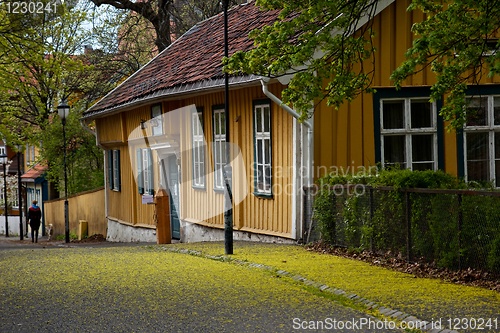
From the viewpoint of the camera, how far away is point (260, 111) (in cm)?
1855

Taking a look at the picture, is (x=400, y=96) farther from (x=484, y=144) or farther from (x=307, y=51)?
(x=307, y=51)

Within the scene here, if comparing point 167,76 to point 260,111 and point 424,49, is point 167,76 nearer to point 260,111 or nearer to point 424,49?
point 260,111

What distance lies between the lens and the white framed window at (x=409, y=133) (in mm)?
17359

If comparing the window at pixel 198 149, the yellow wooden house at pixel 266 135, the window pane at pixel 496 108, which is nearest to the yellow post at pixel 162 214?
the yellow wooden house at pixel 266 135

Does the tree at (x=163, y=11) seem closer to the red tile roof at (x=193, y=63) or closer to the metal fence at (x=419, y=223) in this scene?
the red tile roof at (x=193, y=63)

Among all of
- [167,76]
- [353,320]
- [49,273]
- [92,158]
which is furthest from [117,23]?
[353,320]

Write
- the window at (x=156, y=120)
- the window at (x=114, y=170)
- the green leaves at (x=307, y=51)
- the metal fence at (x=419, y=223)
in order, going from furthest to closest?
the window at (x=114, y=170)
the window at (x=156, y=120)
the green leaves at (x=307, y=51)
the metal fence at (x=419, y=223)

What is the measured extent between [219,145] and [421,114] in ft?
16.9

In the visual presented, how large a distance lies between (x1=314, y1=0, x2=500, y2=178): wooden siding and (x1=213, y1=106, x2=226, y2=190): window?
3.96 m

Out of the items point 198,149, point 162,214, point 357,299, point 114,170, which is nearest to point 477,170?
point 198,149

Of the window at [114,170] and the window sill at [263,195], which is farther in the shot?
the window at [114,170]

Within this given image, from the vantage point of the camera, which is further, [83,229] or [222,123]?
[83,229]

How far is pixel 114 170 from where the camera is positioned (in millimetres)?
31109

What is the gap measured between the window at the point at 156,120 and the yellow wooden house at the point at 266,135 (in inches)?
A: 2.2
